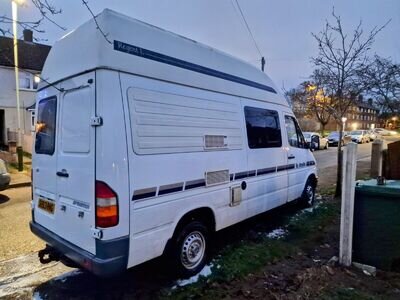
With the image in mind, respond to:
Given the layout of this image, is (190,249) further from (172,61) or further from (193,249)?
(172,61)

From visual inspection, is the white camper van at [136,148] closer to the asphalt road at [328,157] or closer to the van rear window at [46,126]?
the van rear window at [46,126]

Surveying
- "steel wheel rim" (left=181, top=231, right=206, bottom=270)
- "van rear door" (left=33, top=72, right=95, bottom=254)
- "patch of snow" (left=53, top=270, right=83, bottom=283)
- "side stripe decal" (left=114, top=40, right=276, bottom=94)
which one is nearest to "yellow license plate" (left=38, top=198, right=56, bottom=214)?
"van rear door" (left=33, top=72, right=95, bottom=254)

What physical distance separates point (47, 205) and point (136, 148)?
1599 millimetres

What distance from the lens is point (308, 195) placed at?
23.1 ft

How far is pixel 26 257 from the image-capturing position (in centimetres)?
444

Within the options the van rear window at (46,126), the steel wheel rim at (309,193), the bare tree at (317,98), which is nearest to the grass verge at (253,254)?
the steel wheel rim at (309,193)

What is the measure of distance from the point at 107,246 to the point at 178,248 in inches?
39.9

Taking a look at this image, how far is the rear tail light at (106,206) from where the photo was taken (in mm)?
2881

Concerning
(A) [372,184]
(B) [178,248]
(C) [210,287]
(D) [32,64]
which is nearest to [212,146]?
(B) [178,248]

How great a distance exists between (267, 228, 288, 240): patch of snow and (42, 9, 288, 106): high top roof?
2.55 meters

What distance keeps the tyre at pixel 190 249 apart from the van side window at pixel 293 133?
118 inches

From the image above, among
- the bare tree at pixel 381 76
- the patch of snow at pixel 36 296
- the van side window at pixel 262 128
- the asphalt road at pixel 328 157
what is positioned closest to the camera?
the patch of snow at pixel 36 296

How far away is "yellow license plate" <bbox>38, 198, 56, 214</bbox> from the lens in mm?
3613

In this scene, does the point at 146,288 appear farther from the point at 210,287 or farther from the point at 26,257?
the point at 26,257
